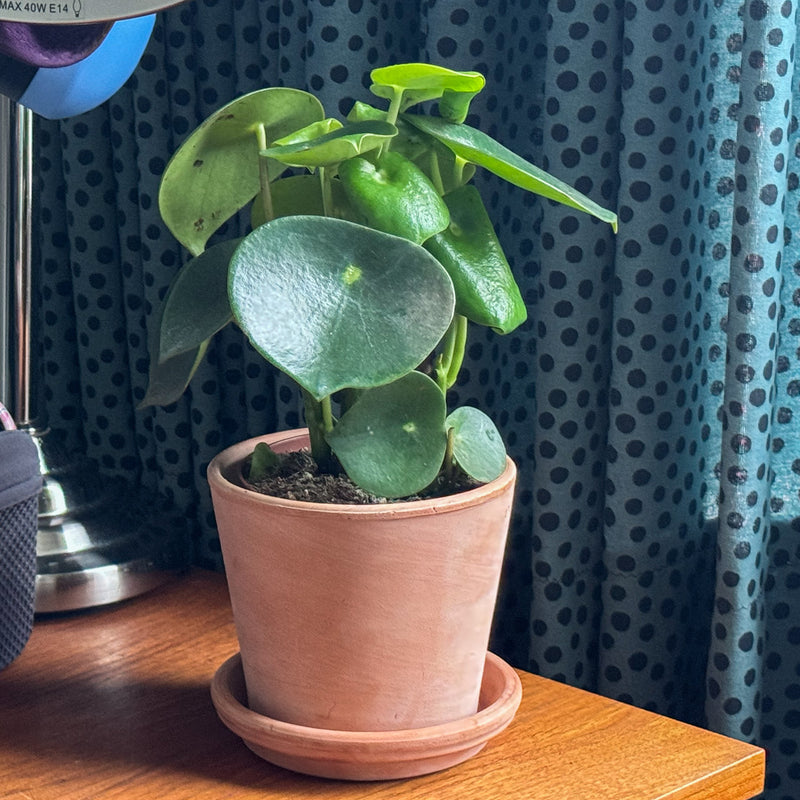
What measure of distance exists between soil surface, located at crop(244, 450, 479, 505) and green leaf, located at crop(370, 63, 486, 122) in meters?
0.20

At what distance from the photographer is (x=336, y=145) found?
1.66ft

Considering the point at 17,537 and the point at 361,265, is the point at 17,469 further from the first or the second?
the point at 361,265

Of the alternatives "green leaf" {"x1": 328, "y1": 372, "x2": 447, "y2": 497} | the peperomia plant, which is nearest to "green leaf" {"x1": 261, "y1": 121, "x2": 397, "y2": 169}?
the peperomia plant

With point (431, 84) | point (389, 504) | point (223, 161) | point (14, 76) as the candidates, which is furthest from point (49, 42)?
point (389, 504)

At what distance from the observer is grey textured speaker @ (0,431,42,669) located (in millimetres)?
650

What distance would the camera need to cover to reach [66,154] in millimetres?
1190

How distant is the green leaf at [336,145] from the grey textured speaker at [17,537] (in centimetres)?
27

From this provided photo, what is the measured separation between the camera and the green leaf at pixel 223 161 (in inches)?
22.9

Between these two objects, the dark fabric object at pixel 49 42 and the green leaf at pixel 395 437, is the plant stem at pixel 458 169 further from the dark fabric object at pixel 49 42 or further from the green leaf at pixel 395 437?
the dark fabric object at pixel 49 42

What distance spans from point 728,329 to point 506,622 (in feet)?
1.16

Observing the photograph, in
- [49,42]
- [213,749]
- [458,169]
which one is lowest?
[213,749]

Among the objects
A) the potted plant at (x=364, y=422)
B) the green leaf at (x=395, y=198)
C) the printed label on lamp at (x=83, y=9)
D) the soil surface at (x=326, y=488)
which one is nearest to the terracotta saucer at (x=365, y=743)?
the potted plant at (x=364, y=422)

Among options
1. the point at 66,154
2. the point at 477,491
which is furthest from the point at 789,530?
the point at 66,154

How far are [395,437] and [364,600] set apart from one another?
83 millimetres
